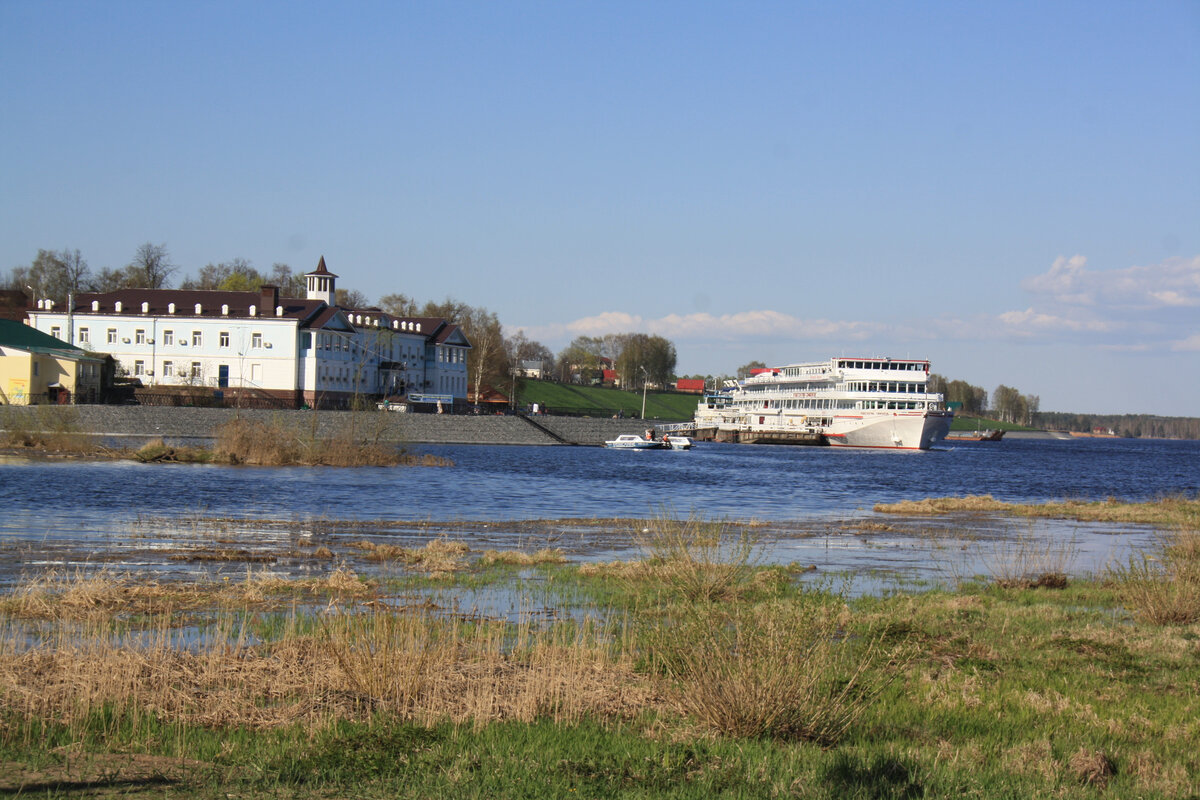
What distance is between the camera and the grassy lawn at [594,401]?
158750mm

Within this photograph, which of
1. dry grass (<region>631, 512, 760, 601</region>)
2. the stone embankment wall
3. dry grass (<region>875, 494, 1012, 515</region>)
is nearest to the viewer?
dry grass (<region>631, 512, 760, 601</region>)

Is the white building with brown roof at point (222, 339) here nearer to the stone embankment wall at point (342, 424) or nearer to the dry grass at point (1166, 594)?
the stone embankment wall at point (342, 424)

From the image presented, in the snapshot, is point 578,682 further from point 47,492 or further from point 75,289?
point 75,289

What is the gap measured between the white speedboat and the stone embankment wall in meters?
3.64

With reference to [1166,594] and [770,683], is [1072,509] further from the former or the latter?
[770,683]

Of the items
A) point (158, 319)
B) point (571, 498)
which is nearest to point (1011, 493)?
point (571, 498)

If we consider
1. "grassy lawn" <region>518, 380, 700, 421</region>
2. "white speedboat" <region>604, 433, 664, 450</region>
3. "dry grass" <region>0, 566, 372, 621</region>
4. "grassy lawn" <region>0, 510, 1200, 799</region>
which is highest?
"grassy lawn" <region>518, 380, 700, 421</region>

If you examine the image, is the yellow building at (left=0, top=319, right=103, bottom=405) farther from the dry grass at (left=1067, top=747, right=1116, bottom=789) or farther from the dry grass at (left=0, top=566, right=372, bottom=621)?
the dry grass at (left=1067, top=747, right=1116, bottom=789)

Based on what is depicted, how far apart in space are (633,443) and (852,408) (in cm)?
2878

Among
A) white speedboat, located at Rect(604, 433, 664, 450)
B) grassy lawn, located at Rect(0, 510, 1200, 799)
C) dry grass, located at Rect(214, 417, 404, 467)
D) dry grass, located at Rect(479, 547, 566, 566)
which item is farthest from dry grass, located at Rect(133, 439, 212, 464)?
white speedboat, located at Rect(604, 433, 664, 450)

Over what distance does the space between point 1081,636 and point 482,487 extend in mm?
34246

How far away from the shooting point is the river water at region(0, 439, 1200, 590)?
22.2 m

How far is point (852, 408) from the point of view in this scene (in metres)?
118

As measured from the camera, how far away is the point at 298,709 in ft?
29.9
